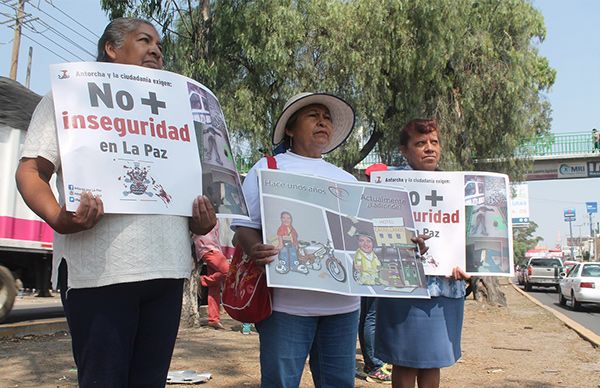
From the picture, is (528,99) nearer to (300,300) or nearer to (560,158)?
(300,300)

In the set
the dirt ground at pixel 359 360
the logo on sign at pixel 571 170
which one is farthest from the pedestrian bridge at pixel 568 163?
the dirt ground at pixel 359 360

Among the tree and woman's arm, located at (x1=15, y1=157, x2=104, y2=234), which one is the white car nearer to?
the tree

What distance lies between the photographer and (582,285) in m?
16.8

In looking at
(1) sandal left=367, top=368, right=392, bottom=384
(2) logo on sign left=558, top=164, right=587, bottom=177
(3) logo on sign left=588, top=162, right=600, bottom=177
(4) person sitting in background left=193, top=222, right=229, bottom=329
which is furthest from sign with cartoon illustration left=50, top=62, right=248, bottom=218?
(2) logo on sign left=558, top=164, right=587, bottom=177

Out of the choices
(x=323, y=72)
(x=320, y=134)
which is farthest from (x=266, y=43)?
(x=320, y=134)

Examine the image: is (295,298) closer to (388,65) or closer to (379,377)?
(379,377)

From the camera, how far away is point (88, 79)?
6.64ft

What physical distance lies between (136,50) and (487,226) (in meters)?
2.05

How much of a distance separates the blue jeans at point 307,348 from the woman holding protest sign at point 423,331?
2.01 ft

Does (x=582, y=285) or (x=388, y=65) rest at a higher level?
(x=388, y=65)

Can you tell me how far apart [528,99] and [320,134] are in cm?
1431

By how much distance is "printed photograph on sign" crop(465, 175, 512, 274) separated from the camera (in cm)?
321

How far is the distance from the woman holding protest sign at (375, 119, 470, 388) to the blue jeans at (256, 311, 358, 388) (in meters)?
0.61

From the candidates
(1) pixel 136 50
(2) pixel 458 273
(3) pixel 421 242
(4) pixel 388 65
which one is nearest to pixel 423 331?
(2) pixel 458 273
